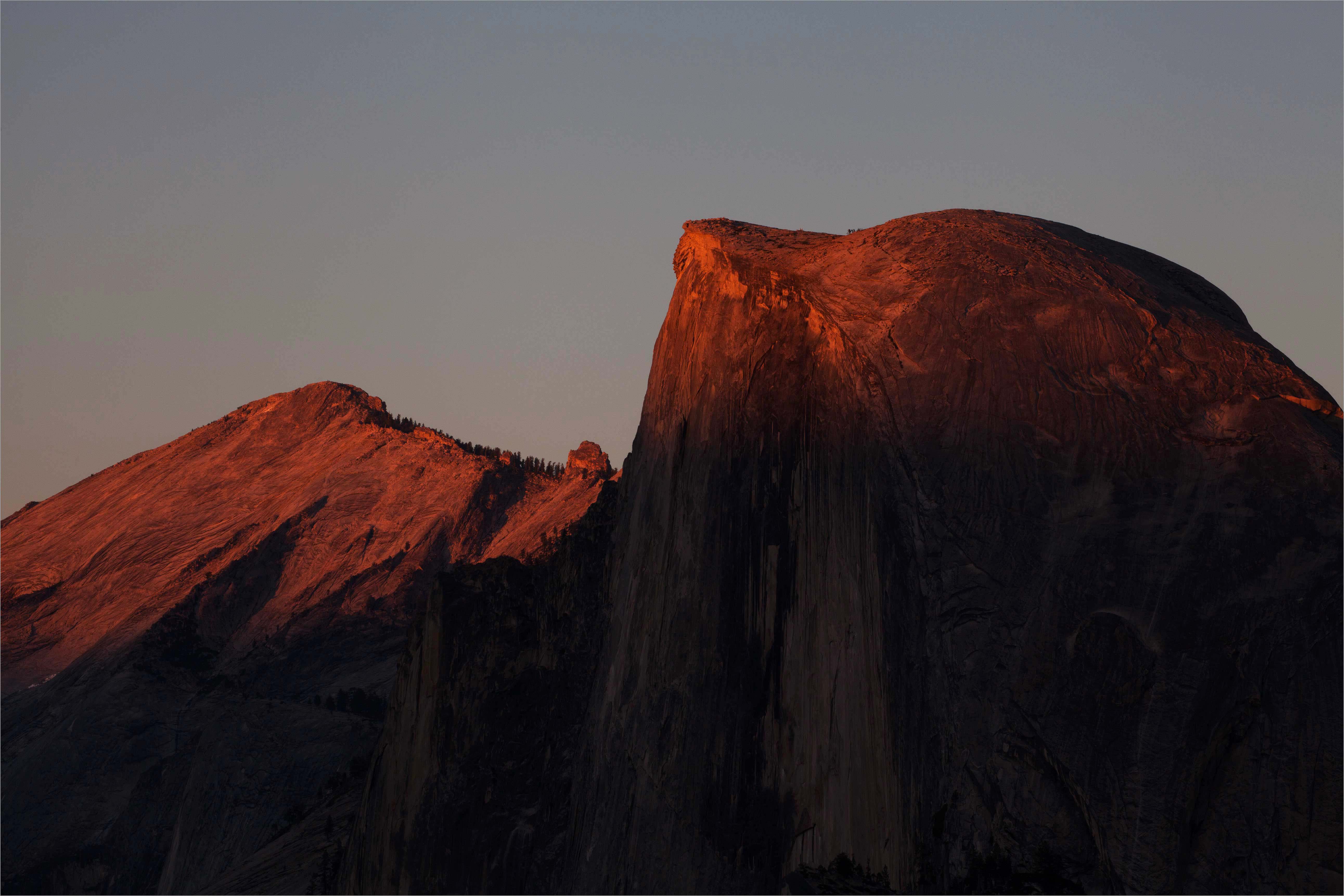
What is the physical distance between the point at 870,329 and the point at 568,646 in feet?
40.3

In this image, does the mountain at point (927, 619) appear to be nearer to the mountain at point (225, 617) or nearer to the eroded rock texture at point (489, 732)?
the eroded rock texture at point (489, 732)

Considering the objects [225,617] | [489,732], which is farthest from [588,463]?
[489,732]

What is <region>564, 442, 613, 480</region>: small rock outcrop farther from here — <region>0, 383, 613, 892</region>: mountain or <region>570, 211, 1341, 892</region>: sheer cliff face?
<region>570, 211, 1341, 892</region>: sheer cliff face

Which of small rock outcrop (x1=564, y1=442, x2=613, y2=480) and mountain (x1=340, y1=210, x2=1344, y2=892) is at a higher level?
small rock outcrop (x1=564, y1=442, x2=613, y2=480)

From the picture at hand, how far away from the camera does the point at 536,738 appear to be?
34.1m

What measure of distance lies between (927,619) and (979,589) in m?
1.15

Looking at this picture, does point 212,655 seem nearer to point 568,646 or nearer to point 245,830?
point 245,830

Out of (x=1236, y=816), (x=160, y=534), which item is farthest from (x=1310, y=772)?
(x=160, y=534)

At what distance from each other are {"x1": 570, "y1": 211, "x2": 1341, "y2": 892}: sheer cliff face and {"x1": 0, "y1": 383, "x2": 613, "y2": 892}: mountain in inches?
782

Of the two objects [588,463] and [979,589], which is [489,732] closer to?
[979,589]

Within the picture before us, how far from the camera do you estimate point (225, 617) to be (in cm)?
7869

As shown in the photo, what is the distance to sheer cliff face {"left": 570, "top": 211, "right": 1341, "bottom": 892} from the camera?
891 inches

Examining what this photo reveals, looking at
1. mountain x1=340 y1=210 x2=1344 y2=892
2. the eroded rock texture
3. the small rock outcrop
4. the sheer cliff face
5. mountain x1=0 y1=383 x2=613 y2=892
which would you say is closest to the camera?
the sheer cliff face

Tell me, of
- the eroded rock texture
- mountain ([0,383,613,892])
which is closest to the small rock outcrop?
mountain ([0,383,613,892])
